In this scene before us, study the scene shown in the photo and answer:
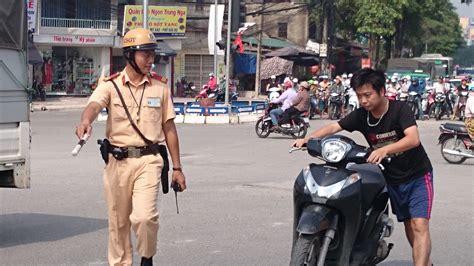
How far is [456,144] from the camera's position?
1492 cm

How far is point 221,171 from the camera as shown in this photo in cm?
1290

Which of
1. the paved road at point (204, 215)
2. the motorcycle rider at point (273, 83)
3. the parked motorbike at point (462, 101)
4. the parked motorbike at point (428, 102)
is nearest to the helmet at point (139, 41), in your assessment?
the paved road at point (204, 215)

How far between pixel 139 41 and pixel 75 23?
116ft

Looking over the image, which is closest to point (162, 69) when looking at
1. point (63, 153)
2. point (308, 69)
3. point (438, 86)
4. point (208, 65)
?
point (208, 65)

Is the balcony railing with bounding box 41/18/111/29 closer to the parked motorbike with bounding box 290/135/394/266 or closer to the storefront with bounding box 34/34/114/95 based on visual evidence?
the storefront with bounding box 34/34/114/95

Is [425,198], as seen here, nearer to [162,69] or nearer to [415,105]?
[415,105]

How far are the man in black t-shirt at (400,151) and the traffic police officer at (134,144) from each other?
40.5 inches

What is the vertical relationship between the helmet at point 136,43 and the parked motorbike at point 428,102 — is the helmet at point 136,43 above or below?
above

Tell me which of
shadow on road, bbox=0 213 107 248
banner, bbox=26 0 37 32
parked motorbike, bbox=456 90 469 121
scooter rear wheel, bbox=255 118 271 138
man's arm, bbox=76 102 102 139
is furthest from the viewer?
banner, bbox=26 0 37 32

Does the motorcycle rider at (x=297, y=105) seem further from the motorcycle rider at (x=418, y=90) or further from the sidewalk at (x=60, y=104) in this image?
the sidewalk at (x=60, y=104)

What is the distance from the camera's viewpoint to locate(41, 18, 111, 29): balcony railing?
3869 centimetres

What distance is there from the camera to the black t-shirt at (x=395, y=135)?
5488 millimetres

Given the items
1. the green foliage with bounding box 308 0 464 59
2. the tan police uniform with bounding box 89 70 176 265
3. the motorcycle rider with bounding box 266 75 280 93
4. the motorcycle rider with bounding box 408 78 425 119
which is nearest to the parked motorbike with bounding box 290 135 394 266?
the tan police uniform with bounding box 89 70 176 265

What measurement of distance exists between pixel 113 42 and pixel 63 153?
25.2 metres
